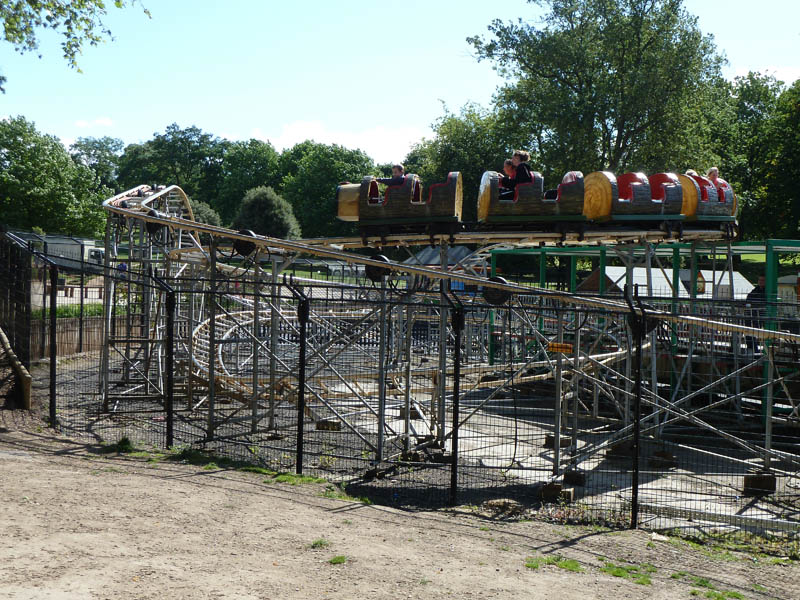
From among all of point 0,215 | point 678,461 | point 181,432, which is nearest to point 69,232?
point 0,215

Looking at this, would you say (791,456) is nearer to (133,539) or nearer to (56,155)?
(133,539)

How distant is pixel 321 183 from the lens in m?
82.8

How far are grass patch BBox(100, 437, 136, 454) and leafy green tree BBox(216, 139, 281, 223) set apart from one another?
264 ft

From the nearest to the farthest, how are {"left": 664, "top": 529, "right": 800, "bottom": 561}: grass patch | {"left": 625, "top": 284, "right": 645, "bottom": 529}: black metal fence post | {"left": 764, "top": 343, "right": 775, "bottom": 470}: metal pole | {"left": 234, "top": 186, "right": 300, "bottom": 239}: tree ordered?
{"left": 664, "top": 529, "right": 800, "bottom": 561}: grass patch < {"left": 625, "top": 284, "right": 645, "bottom": 529}: black metal fence post < {"left": 764, "top": 343, "right": 775, "bottom": 470}: metal pole < {"left": 234, "top": 186, "right": 300, "bottom": 239}: tree

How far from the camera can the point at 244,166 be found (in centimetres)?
9256

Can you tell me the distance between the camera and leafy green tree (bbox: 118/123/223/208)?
9338cm

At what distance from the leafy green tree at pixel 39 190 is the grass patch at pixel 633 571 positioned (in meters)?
50.6

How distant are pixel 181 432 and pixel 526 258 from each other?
1811 inches

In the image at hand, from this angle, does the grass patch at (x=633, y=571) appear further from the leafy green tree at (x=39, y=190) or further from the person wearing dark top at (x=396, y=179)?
the leafy green tree at (x=39, y=190)

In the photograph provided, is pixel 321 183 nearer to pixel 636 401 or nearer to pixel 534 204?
pixel 534 204

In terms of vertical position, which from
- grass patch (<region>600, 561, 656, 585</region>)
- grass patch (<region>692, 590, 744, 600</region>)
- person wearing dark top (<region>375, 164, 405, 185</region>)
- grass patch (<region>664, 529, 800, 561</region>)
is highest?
person wearing dark top (<region>375, 164, 405, 185</region>)

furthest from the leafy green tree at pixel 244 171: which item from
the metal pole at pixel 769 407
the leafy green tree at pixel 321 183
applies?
the metal pole at pixel 769 407

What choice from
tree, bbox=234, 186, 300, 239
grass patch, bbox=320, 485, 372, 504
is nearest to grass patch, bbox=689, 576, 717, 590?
grass patch, bbox=320, 485, 372, 504

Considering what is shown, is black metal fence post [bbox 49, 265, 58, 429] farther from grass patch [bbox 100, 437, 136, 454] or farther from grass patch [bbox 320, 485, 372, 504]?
grass patch [bbox 320, 485, 372, 504]
